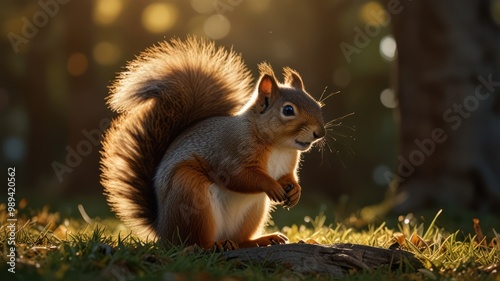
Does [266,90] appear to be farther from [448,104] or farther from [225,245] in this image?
[448,104]

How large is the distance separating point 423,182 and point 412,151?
462 mm

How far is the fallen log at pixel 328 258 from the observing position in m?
4.03

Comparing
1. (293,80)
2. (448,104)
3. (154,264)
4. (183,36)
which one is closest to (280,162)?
(293,80)

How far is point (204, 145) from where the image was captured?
15.3ft

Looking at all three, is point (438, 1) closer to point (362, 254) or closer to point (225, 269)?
point (362, 254)

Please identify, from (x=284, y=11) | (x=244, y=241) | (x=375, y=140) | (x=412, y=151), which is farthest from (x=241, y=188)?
(x=375, y=140)

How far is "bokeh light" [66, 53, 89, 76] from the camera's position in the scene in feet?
45.5

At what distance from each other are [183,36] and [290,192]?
17.5 m

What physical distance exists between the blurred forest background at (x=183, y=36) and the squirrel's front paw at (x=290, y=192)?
5.37 meters

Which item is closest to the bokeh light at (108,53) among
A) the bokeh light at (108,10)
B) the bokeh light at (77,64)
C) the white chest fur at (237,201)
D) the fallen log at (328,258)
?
the bokeh light at (108,10)

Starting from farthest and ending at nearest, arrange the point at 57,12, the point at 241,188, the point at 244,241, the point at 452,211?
the point at 57,12, the point at 452,211, the point at 244,241, the point at 241,188

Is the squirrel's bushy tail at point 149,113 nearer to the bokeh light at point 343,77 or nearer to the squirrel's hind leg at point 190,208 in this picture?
the squirrel's hind leg at point 190,208

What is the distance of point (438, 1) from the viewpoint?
9258 mm

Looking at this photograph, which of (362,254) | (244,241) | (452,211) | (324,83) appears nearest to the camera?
(362,254)
